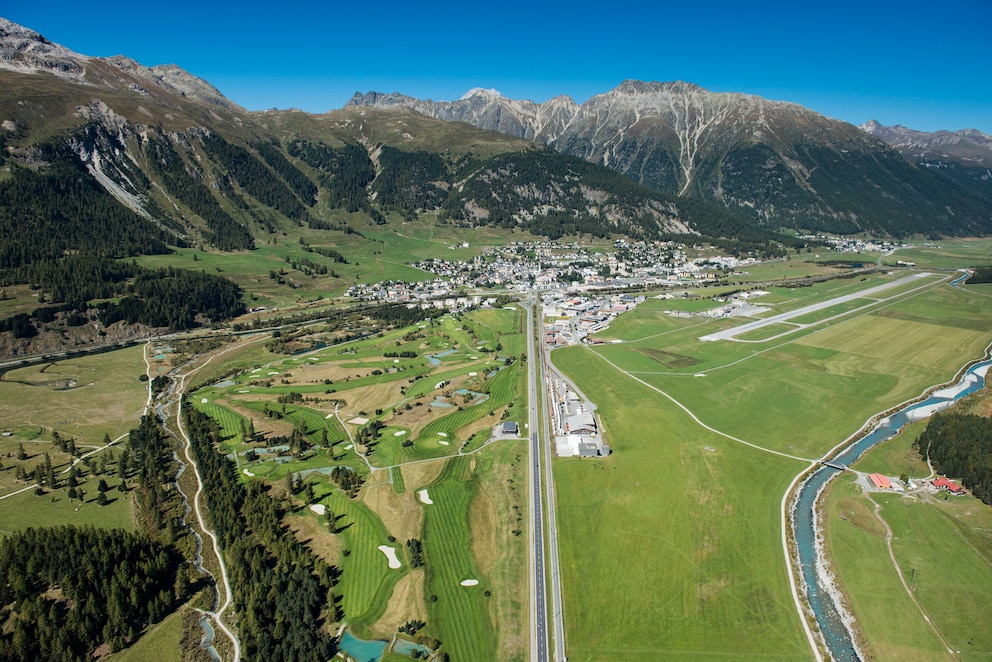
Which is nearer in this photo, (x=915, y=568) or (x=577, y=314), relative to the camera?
(x=915, y=568)

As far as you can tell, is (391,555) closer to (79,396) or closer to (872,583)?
(872,583)

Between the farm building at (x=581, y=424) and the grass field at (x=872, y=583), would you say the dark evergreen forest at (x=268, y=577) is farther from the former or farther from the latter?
the grass field at (x=872, y=583)

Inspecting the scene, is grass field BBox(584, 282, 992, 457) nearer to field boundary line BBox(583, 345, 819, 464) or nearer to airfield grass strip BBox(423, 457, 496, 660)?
A: field boundary line BBox(583, 345, 819, 464)

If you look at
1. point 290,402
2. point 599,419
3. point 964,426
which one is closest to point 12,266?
point 290,402

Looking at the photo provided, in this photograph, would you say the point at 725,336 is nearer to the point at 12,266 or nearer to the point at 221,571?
the point at 221,571

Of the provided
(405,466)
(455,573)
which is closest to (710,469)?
(455,573)

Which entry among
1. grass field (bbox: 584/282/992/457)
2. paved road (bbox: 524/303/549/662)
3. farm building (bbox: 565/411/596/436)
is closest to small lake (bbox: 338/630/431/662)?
paved road (bbox: 524/303/549/662)

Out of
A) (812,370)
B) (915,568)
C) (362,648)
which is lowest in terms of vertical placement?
→ (362,648)
